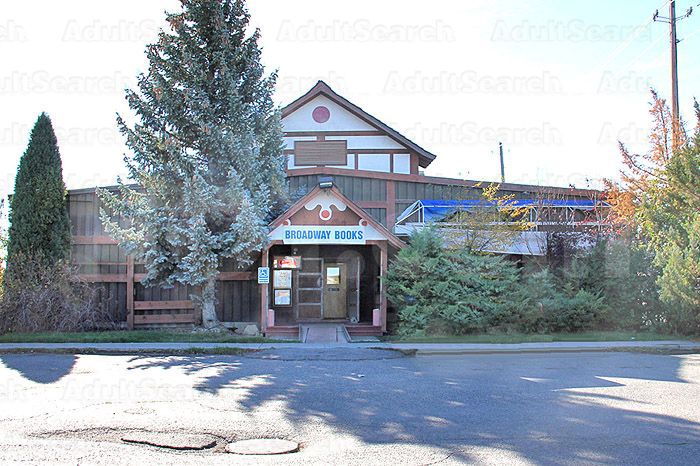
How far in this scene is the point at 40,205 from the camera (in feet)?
57.7

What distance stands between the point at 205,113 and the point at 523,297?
9.72 m

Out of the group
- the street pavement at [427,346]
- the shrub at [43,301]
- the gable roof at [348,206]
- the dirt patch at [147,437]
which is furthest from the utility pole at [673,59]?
the dirt patch at [147,437]

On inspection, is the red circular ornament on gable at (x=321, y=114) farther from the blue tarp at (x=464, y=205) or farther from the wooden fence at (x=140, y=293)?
the wooden fence at (x=140, y=293)

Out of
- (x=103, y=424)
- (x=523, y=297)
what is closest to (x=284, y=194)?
(x=523, y=297)

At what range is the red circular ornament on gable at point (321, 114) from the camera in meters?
26.0

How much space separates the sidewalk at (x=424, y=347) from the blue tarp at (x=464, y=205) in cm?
573

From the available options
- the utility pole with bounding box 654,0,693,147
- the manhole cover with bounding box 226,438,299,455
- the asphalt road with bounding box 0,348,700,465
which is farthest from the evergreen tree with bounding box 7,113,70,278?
the utility pole with bounding box 654,0,693,147

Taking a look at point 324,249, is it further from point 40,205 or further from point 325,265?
point 40,205

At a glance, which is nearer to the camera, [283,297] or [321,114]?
[283,297]

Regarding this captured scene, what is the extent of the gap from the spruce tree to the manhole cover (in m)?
10.1

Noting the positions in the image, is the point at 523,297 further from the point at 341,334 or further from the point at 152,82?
the point at 152,82

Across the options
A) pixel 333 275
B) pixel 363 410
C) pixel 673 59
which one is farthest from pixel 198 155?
pixel 673 59

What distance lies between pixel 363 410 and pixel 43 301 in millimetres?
11883

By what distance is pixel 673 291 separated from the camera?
15.6 metres
